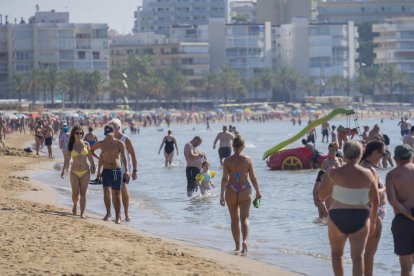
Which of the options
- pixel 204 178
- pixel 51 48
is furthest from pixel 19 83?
pixel 204 178

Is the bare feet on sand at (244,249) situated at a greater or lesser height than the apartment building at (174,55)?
lesser

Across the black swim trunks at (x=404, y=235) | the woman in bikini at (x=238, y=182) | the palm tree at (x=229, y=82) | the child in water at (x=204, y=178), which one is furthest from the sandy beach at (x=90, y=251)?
the palm tree at (x=229, y=82)

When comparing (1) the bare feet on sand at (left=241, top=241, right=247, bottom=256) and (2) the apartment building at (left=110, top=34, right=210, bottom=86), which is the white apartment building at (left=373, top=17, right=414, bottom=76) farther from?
(1) the bare feet on sand at (left=241, top=241, right=247, bottom=256)

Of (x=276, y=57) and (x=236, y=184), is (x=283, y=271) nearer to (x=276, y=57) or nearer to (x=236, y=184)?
(x=236, y=184)

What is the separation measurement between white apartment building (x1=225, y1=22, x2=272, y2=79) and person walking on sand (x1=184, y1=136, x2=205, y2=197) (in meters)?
149

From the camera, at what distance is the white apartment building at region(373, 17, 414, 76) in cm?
18075

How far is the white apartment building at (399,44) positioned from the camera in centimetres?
18075

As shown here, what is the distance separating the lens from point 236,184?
1333 cm

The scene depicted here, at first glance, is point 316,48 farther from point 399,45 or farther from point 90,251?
point 90,251

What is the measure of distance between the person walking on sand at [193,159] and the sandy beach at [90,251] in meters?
4.80

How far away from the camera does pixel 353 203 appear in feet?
32.2

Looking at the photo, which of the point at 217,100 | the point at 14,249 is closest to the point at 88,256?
the point at 14,249

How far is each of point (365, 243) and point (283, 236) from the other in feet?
23.4

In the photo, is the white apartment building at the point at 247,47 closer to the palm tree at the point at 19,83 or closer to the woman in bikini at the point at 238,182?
the palm tree at the point at 19,83
